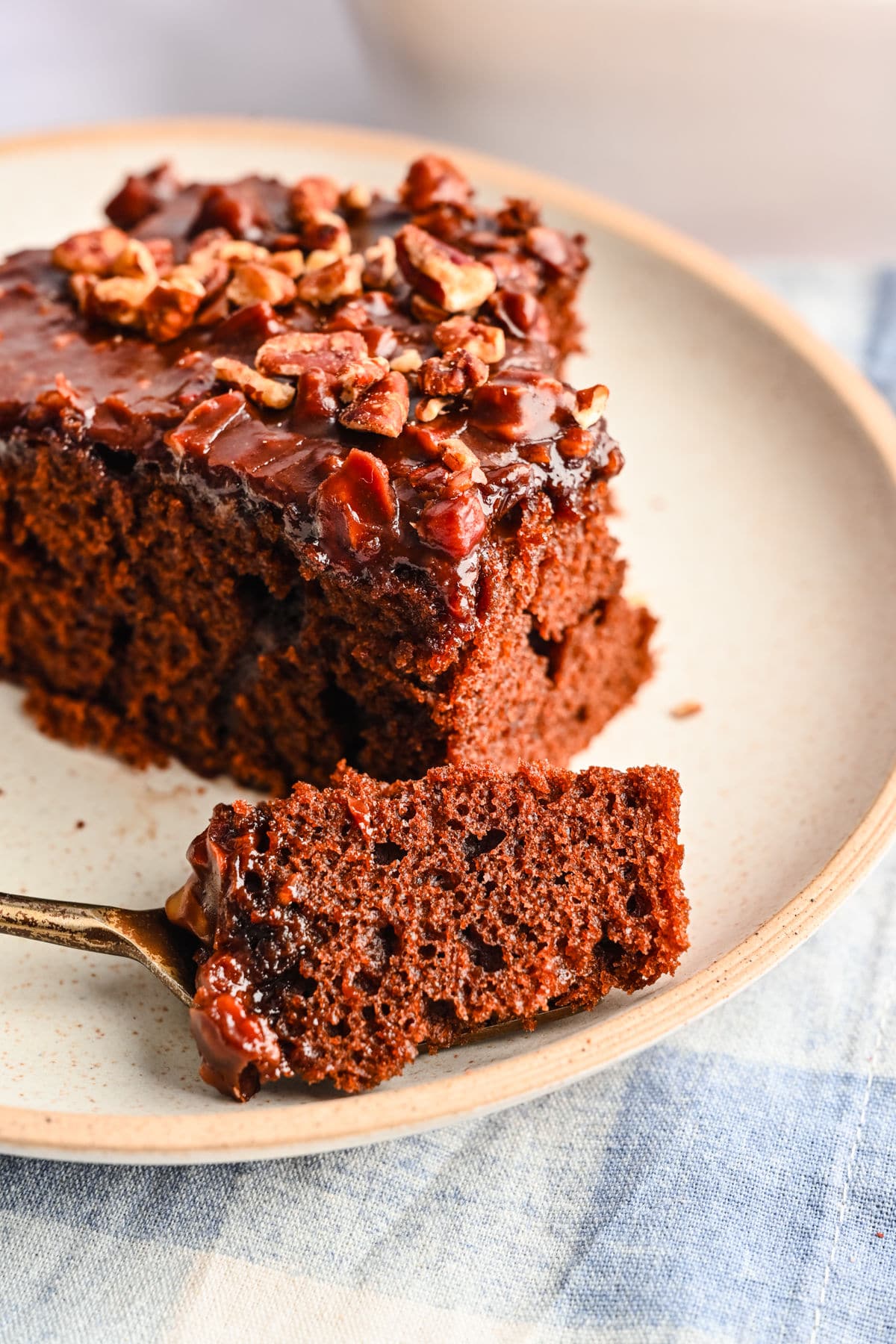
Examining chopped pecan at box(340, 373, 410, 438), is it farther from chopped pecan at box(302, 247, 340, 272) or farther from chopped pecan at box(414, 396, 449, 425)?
chopped pecan at box(302, 247, 340, 272)

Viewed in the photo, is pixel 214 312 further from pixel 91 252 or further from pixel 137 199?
pixel 137 199

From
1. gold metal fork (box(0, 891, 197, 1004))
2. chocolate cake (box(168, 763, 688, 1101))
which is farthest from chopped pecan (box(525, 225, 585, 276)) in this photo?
gold metal fork (box(0, 891, 197, 1004))

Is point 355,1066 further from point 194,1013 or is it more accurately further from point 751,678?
point 751,678

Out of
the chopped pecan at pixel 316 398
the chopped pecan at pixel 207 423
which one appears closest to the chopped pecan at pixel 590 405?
the chopped pecan at pixel 316 398

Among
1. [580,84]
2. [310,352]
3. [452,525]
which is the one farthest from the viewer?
[580,84]

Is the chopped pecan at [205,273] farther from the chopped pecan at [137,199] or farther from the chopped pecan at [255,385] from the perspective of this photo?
the chopped pecan at [137,199]

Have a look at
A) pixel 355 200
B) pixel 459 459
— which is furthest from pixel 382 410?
pixel 355 200
